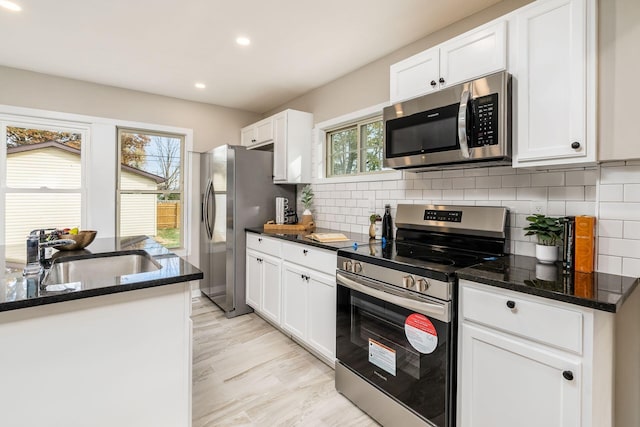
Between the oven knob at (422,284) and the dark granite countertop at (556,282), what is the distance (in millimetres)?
158

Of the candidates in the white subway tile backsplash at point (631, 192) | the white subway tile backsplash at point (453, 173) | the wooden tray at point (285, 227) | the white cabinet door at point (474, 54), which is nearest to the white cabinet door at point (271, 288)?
the wooden tray at point (285, 227)

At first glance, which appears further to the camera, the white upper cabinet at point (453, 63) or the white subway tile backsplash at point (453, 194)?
the white subway tile backsplash at point (453, 194)

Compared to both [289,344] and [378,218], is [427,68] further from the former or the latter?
[289,344]

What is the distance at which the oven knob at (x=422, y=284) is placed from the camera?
151 cm

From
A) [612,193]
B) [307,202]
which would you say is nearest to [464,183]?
[612,193]

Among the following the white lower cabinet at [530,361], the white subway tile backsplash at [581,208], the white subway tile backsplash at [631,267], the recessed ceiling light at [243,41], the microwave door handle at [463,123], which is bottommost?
the white lower cabinet at [530,361]

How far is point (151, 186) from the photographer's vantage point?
391 cm

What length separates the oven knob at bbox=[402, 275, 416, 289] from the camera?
1.57 metres

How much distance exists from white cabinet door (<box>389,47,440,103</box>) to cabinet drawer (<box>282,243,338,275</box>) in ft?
4.01

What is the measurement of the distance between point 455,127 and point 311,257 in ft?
4.47

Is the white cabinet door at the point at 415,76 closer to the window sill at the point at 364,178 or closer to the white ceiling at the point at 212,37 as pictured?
the white ceiling at the point at 212,37

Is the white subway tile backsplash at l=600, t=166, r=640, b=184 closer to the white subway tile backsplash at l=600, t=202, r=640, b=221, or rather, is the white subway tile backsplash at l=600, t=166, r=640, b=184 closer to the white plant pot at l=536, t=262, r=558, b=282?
the white subway tile backsplash at l=600, t=202, r=640, b=221

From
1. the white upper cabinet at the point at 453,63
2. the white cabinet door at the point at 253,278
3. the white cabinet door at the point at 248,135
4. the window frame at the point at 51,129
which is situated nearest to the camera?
the white upper cabinet at the point at 453,63

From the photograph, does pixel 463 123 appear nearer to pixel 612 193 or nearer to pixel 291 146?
pixel 612 193
